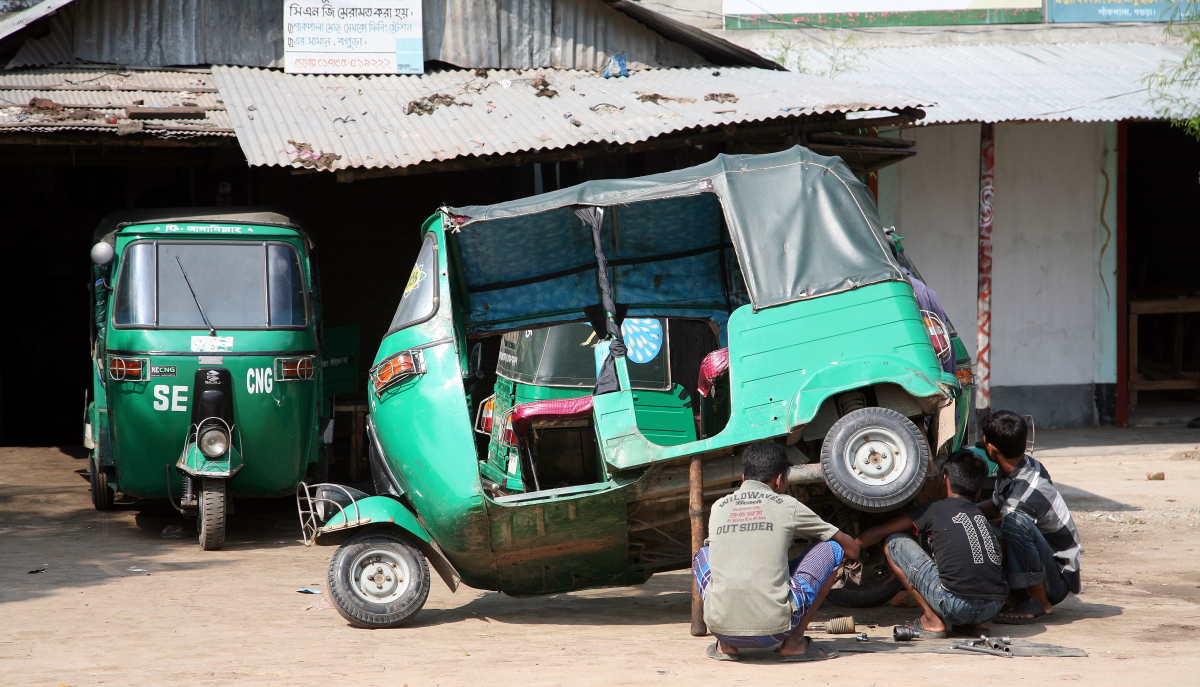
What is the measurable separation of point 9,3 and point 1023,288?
1383cm

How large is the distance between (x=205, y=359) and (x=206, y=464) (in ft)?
2.66

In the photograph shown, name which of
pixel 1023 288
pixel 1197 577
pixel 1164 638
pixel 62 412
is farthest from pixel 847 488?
pixel 62 412

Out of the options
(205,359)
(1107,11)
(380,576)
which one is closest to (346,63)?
(205,359)

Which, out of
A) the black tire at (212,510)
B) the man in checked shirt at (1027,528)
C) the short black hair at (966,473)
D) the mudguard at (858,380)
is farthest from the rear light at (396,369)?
the man in checked shirt at (1027,528)

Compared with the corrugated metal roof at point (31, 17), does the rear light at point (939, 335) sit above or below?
below

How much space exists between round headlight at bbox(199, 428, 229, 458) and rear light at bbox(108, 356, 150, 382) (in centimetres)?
68

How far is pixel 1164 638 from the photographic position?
16.4ft

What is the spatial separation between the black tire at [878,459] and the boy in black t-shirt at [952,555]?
1.81 feet

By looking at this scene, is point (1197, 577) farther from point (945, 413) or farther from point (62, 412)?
point (62, 412)

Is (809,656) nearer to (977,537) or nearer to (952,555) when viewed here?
(952,555)

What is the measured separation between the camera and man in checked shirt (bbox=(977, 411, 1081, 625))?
5.28 m

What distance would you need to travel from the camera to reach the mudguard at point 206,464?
7539 millimetres

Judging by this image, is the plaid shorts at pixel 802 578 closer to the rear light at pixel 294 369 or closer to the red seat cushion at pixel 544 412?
the red seat cushion at pixel 544 412

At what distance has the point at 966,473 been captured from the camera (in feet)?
16.7
